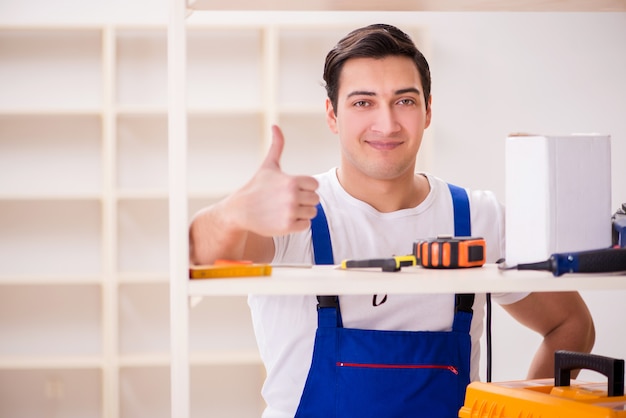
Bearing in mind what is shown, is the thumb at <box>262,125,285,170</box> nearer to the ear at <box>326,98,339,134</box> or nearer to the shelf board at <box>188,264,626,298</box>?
the shelf board at <box>188,264,626,298</box>

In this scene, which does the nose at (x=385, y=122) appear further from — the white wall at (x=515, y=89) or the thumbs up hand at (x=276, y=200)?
the white wall at (x=515, y=89)

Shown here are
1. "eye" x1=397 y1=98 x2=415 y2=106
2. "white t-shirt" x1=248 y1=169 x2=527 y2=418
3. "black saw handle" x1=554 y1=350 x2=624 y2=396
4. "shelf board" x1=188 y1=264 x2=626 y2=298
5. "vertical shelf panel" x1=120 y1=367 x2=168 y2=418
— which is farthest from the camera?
"vertical shelf panel" x1=120 y1=367 x2=168 y2=418

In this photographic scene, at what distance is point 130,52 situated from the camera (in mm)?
4438

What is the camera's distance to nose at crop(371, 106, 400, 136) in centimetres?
171

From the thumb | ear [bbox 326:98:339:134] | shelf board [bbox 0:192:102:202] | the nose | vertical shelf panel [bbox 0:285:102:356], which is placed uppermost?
ear [bbox 326:98:339:134]

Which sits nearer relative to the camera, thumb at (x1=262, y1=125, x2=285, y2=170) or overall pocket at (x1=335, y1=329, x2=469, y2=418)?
thumb at (x1=262, y1=125, x2=285, y2=170)

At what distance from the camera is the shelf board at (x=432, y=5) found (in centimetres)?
115

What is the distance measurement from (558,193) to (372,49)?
799 millimetres

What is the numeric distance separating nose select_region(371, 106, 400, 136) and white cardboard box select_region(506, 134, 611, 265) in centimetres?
61

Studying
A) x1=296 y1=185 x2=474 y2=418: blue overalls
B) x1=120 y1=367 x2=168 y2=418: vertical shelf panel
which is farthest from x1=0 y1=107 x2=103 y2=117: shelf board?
x1=296 y1=185 x2=474 y2=418: blue overalls

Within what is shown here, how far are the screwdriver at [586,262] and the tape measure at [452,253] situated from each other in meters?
0.13

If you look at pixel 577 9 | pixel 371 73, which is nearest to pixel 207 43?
pixel 371 73

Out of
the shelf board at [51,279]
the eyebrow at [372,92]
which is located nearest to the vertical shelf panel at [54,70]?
the shelf board at [51,279]

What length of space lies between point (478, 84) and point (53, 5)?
243 centimetres
